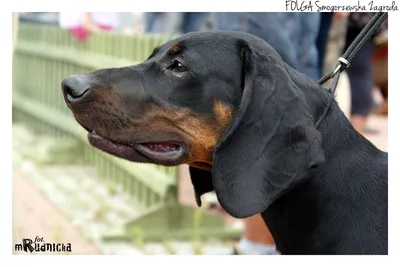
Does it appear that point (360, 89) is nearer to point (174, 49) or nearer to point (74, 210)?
point (74, 210)

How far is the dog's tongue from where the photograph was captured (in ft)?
10.1

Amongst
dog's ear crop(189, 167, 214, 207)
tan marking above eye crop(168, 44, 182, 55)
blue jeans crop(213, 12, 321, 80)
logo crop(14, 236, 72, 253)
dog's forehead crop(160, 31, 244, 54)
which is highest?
dog's forehead crop(160, 31, 244, 54)

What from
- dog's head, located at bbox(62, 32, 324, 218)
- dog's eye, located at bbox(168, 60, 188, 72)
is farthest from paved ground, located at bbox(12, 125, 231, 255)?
dog's eye, located at bbox(168, 60, 188, 72)

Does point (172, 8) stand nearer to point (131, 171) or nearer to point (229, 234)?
point (229, 234)

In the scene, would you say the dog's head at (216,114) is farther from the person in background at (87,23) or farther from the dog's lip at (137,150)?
the person in background at (87,23)

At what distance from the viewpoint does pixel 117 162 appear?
737 centimetres

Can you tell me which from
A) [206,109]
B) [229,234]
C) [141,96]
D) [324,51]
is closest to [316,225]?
[206,109]

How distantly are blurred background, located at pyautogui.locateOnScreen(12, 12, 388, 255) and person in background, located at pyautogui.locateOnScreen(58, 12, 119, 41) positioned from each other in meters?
0.01

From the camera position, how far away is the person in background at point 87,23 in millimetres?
6895

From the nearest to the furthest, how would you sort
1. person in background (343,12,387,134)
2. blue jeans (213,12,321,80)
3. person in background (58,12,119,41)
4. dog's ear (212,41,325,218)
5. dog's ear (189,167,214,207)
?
dog's ear (212,41,325,218)
dog's ear (189,167,214,207)
blue jeans (213,12,321,80)
person in background (343,12,387,134)
person in background (58,12,119,41)

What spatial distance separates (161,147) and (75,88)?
0.43 m

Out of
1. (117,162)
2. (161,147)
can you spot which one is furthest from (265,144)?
(117,162)

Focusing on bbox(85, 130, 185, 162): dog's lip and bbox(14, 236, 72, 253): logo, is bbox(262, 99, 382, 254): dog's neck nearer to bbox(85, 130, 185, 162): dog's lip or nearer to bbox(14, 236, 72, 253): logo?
bbox(85, 130, 185, 162): dog's lip

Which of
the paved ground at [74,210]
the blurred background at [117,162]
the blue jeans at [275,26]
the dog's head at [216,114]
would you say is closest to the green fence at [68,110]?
the blurred background at [117,162]
